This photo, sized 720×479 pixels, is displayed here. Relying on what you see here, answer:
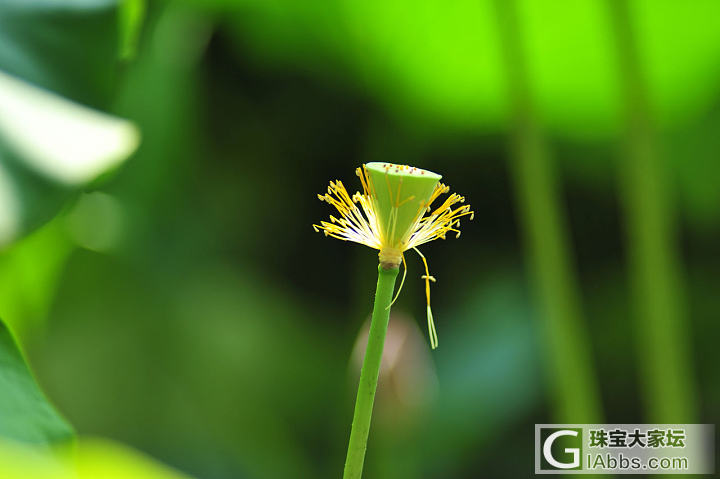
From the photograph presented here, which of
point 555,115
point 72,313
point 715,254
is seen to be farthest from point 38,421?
point 715,254

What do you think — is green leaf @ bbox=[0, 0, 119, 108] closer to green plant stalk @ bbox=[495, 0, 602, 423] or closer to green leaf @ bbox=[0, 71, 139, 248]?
green leaf @ bbox=[0, 71, 139, 248]

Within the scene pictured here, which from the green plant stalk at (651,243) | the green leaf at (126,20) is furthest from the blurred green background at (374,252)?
the green leaf at (126,20)

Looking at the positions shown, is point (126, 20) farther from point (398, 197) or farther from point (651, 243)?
point (651, 243)

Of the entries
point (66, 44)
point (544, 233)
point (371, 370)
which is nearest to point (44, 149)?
point (66, 44)

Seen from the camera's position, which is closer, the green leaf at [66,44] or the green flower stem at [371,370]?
the green flower stem at [371,370]

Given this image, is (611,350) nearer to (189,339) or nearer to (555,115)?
(555,115)

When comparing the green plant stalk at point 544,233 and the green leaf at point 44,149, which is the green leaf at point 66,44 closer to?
the green leaf at point 44,149

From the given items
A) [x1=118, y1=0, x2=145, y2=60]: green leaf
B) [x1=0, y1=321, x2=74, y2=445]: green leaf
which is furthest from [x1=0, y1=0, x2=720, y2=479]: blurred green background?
[x1=0, y1=321, x2=74, y2=445]: green leaf
